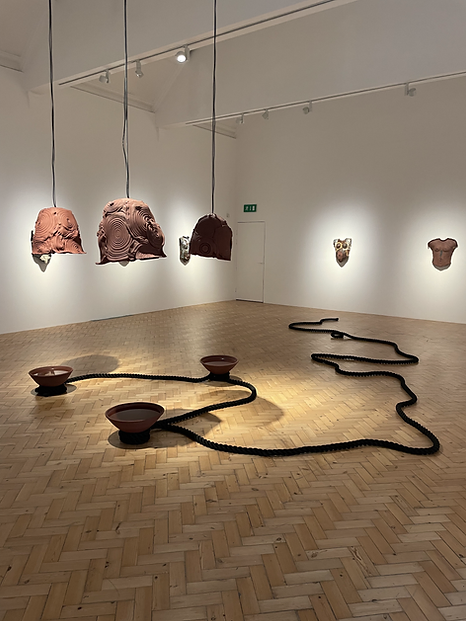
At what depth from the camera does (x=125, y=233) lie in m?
4.30

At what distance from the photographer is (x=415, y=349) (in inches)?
305

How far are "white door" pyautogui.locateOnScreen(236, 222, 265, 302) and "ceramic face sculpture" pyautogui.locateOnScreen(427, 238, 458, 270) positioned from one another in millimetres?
4515

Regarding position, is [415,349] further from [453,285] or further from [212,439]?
[212,439]

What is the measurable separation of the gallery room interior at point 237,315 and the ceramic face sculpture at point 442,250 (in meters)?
0.05

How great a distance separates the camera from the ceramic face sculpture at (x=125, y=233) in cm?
430

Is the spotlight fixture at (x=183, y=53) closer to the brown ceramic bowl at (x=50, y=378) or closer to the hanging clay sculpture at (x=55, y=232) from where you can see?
the hanging clay sculpture at (x=55, y=232)

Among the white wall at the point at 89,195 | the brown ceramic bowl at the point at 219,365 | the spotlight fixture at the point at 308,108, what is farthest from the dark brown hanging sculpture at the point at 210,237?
the spotlight fixture at the point at 308,108

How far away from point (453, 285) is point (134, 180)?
7.25m

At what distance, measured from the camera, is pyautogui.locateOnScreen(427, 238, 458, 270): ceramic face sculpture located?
33.3 feet

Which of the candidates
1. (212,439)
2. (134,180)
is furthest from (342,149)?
(212,439)

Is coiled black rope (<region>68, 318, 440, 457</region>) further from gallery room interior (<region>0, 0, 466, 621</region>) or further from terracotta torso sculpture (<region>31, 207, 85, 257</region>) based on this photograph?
terracotta torso sculpture (<region>31, 207, 85, 257</region>)

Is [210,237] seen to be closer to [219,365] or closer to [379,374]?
[219,365]

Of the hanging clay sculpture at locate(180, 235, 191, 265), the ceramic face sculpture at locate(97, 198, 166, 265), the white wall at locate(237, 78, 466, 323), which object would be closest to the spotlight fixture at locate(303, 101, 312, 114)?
the white wall at locate(237, 78, 466, 323)

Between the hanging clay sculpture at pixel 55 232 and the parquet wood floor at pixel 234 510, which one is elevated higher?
the hanging clay sculpture at pixel 55 232
